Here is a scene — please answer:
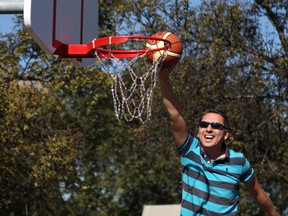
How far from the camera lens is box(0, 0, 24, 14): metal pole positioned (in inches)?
282

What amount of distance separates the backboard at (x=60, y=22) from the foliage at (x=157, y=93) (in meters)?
6.12

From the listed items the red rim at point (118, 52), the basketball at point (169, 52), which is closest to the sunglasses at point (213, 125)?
the basketball at point (169, 52)

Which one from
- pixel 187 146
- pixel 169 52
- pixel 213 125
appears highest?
pixel 169 52

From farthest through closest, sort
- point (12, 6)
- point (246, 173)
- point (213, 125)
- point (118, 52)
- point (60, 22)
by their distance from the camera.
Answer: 1. point (118, 52)
2. point (60, 22)
3. point (12, 6)
4. point (246, 173)
5. point (213, 125)

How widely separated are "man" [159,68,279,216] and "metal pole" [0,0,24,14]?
158 cm

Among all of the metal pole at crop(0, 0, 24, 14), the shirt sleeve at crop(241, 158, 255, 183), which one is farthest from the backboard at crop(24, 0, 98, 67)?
the shirt sleeve at crop(241, 158, 255, 183)

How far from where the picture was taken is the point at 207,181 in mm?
5938

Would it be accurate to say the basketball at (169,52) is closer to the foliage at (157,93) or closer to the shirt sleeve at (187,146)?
the shirt sleeve at (187,146)

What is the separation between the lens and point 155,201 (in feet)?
86.0

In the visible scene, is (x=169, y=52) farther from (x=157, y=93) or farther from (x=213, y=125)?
(x=157, y=93)

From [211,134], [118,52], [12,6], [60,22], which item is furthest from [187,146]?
[12,6]

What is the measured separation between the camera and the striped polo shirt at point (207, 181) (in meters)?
5.89

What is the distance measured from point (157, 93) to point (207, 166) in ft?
33.4

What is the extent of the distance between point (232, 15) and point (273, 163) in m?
2.81
